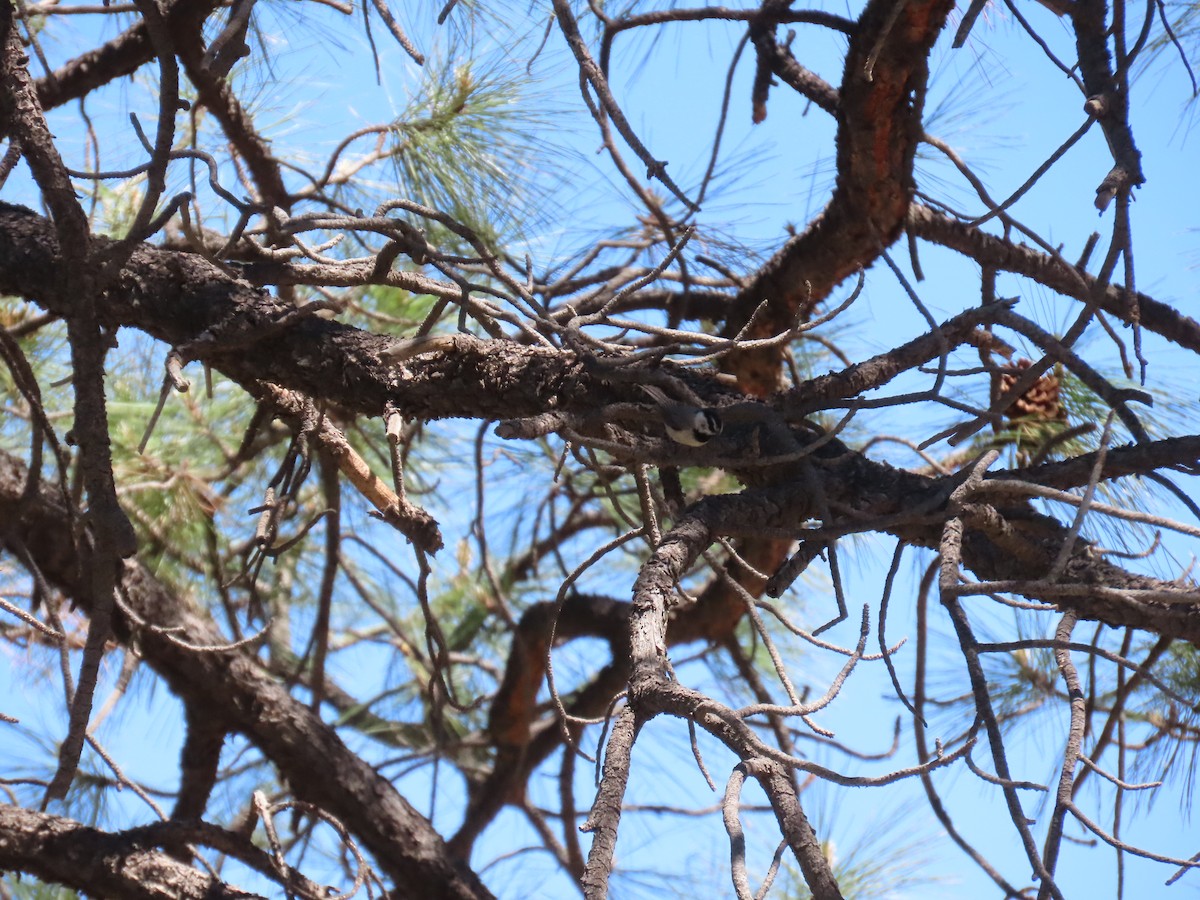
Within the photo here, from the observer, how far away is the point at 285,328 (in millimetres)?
768

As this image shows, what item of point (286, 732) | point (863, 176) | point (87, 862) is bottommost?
point (87, 862)

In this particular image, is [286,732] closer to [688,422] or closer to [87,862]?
[87,862]

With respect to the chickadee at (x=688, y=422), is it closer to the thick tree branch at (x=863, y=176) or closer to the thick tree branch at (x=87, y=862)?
the thick tree branch at (x=863, y=176)

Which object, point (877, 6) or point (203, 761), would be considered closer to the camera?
point (877, 6)

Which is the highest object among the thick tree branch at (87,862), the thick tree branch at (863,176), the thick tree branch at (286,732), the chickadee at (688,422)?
the thick tree branch at (863,176)

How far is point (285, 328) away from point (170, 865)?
477 mm

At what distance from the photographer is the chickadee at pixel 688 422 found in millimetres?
609

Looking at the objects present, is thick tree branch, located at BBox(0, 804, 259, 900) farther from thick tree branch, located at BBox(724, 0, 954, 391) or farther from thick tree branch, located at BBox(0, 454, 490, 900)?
thick tree branch, located at BBox(724, 0, 954, 391)

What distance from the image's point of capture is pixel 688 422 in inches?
24.1

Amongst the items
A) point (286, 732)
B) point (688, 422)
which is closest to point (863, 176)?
point (688, 422)

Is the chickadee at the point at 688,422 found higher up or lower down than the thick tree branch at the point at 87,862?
higher up

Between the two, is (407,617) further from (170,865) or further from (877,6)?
(877,6)

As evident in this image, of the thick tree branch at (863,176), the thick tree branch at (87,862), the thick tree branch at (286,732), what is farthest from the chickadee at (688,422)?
the thick tree branch at (286,732)

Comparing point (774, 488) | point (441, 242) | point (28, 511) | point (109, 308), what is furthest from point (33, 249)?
point (441, 242)
